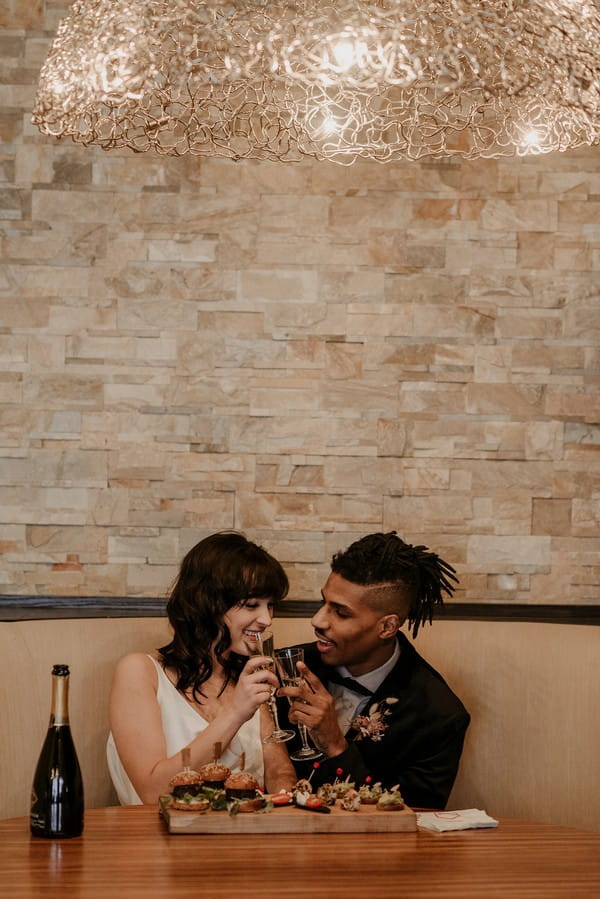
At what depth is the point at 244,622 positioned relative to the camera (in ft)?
8.42

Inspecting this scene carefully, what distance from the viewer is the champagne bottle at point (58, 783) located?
1.82 meters

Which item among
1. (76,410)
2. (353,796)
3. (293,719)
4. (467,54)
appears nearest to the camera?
(467,54)

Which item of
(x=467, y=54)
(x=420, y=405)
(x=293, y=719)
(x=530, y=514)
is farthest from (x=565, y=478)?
(x=467, y=54)

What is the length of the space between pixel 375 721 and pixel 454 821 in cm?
61

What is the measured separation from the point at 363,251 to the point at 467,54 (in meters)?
1.46

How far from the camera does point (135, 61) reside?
174cm

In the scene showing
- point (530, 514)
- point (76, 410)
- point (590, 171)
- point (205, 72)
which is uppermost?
point (590, 171)

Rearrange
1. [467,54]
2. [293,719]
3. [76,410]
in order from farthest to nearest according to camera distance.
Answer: [76,410] < [293,719] < [467,54]

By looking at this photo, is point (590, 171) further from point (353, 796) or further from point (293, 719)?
point (353, 796)

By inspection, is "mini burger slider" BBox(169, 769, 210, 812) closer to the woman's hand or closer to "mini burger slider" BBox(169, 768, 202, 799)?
"mini burger slider" BBox(169, 768, 202, 799)

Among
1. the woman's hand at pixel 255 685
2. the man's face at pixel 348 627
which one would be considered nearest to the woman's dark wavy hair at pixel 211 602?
the man's face at pixel 348 627

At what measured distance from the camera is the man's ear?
2.64 metres

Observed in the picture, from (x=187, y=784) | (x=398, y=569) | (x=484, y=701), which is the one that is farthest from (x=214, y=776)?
(x=484, y=701)

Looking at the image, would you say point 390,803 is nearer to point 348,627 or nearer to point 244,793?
point 244,793
